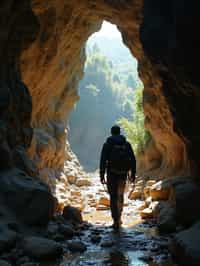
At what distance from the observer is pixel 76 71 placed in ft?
71.9

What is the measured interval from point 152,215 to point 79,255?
15.3ft

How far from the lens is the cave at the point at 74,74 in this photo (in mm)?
6770

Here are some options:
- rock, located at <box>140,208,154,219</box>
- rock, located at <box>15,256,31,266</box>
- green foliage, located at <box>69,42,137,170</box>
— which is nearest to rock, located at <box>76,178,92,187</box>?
rock, located at <box>140,208,154,219</box>

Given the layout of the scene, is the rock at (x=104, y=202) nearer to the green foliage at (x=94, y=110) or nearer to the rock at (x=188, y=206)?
the rock at (x=188, y=206)

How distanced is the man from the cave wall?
1.41m

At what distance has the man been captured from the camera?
7659mm

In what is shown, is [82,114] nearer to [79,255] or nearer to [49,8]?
[49,8]

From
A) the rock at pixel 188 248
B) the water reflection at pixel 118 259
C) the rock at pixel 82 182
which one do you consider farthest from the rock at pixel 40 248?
the rock at pixel 82 182

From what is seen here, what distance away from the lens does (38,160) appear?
51.2 ft

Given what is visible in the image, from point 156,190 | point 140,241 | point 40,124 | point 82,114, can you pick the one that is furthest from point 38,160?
point 82,114

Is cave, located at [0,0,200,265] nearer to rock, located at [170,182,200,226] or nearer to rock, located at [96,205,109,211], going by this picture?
rock, located at [170,182,200,226]

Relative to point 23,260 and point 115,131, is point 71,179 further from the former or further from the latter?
point 23,260

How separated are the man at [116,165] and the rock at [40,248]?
107 inches

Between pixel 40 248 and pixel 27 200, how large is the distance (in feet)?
5.62
